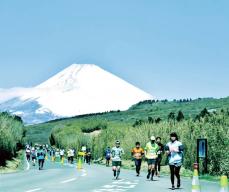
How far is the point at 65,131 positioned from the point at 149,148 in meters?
113

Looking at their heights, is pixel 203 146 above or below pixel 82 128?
below

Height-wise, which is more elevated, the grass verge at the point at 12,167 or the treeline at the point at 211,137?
the treeline at the point at 211,137

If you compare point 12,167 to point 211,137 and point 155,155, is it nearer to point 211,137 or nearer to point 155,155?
point 211,137

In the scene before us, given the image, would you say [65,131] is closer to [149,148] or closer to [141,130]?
[141,130]

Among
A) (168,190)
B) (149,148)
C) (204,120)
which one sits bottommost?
(168,190)

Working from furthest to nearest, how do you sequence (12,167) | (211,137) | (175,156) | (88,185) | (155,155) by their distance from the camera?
(12,167)
(211,137)
(155,155)
(88,185)
(175,156)

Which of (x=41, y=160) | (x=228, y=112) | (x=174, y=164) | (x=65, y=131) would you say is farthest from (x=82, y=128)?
(x=174, y=164)

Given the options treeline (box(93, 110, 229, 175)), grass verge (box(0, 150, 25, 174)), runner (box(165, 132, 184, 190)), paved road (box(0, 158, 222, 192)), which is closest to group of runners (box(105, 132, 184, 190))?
runner (box(165, 132, 184, 190))

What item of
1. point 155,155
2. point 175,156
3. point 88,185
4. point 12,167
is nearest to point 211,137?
point 155,155

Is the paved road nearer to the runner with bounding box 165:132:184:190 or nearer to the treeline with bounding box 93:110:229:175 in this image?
the runner with bounding box 165:132:184:190

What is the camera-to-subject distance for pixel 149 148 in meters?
26.3

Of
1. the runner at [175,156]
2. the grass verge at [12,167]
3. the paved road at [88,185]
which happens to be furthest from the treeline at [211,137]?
the grass verge at [12,167]

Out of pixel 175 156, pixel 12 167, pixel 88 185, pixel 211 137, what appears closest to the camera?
pixel 175 156

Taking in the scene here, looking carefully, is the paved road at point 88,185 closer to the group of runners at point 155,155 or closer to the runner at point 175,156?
the group of runners at point 155,155
